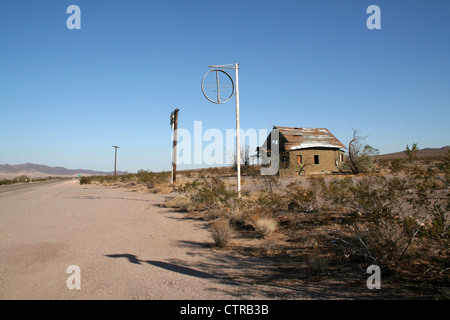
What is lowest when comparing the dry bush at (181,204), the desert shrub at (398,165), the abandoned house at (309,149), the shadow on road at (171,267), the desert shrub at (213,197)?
the shadow on road at (171,267)

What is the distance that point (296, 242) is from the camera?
21.3 ft

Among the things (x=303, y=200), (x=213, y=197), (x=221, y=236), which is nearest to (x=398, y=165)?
(x=303, y=200)

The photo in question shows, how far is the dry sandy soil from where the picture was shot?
3965mm

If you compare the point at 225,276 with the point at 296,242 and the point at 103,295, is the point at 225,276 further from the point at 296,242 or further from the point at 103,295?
the point at 296,242

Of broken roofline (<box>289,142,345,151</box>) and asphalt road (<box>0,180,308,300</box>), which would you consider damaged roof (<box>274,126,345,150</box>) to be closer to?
broken roofline (<box>289,142,345,151</box>)

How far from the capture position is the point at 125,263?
17.4 feet

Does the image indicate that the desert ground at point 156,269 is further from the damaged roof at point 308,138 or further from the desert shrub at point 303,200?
the damaged roof at point 308,138

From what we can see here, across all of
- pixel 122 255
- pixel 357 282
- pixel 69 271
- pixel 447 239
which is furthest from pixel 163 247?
pixel 447 239

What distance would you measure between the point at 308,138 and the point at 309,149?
162 centimetres

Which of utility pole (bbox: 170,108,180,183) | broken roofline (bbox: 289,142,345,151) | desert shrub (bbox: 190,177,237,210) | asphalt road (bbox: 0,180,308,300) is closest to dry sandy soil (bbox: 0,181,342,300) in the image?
asphalt road (bbox: 0,180,308,300)

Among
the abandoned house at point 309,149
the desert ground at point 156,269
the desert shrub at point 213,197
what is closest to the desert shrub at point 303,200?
the desert ground at point 156,269

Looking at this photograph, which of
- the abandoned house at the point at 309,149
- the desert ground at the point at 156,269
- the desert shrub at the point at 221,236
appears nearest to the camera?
the desert ground at the point at 156,269

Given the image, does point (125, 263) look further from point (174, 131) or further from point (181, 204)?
point (174, 131)

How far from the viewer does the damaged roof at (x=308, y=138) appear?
2919 centimetres
